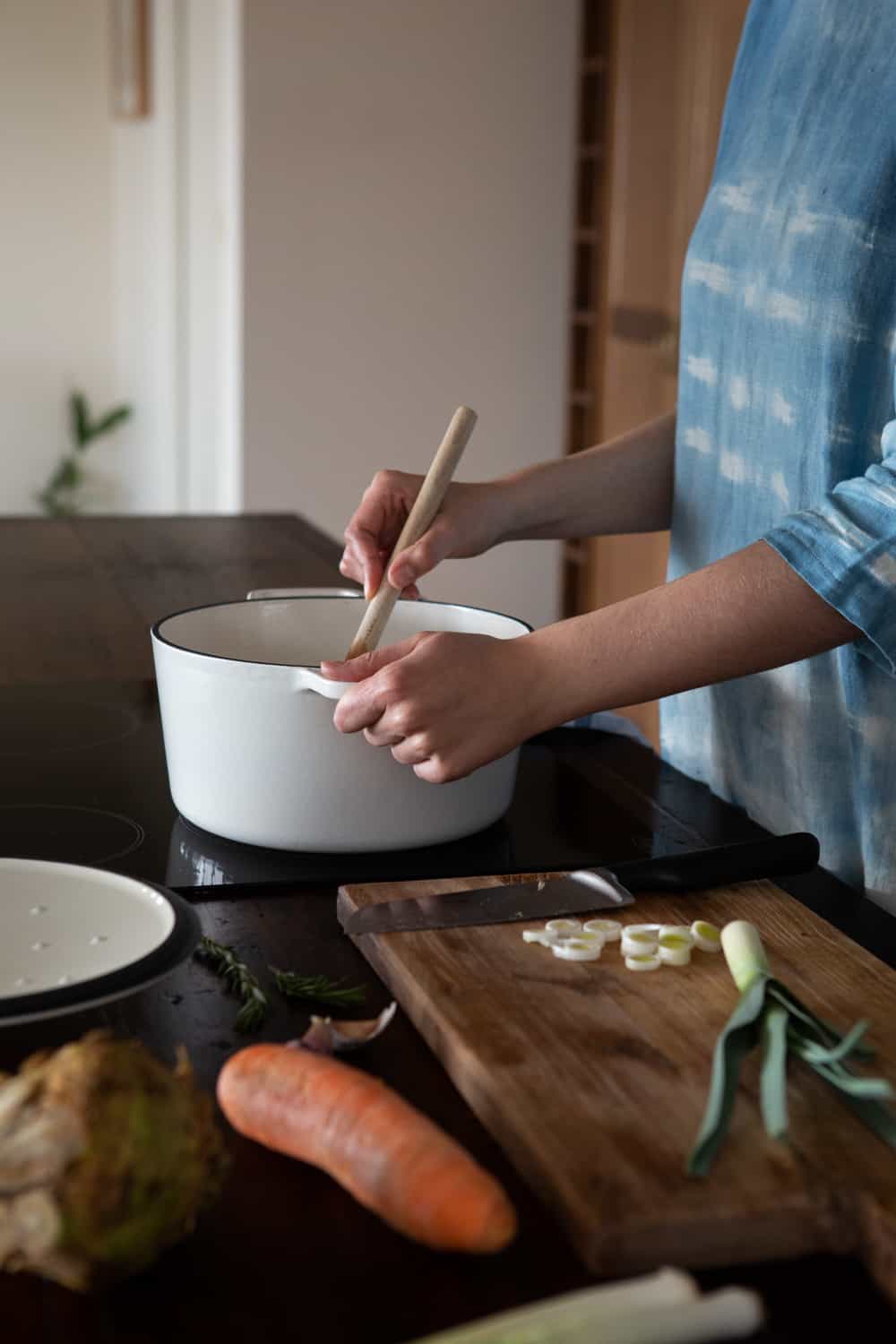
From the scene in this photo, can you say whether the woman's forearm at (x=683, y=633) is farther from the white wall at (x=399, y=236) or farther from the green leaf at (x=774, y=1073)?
the white wall at (x=399, y=236)

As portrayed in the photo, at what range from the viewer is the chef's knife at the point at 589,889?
0.86 m

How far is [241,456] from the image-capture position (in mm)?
4031

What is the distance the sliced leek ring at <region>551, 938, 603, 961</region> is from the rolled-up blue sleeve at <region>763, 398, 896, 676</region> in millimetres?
Result: 284

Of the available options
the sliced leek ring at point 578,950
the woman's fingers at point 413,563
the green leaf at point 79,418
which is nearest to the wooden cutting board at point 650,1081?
the sliced leek ring at point 578,950

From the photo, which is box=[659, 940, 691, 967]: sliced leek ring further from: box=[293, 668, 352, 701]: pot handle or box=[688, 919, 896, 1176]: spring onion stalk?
box=[293, 668, 352, 701]: pot handle

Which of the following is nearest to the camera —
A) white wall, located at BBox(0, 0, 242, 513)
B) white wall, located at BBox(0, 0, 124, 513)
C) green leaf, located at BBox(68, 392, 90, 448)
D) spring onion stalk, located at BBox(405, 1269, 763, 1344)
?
spring onion stalk, located at BBox(405, 1269, 763, 1344)

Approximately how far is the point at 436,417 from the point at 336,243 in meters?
0.53

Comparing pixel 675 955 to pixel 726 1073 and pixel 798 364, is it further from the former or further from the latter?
pixel 798 364

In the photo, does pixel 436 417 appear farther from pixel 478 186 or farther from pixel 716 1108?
pixel 716 1108

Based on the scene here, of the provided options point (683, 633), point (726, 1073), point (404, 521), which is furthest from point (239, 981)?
point (404, 521)

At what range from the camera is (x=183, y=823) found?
1071mm

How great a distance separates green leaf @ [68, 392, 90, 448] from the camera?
6164 mm

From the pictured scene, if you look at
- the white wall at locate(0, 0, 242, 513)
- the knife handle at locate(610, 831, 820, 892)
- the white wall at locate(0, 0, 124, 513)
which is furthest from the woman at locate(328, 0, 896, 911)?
the white wall at locate(0, 0, 124, 513)

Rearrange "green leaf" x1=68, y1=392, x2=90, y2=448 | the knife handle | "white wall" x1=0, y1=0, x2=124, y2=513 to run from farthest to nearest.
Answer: "green leaf" x1=68, y1=392, x2=90, y2=448
"white wall" x1=0, y1=0, x2=124, y2=513
the knife handle
